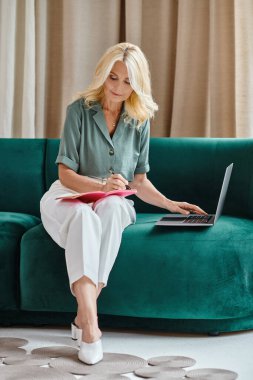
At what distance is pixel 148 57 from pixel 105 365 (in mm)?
1944

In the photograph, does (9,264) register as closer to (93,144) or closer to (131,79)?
(93,144)

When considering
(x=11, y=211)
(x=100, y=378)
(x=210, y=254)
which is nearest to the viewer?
(x=100, y=378)

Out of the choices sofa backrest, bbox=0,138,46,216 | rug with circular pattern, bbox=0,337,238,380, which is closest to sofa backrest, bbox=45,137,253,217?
sofa backrest, bbox=0,138,46,216

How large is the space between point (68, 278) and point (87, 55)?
1569mm

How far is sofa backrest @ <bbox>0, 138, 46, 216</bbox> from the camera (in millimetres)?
3467

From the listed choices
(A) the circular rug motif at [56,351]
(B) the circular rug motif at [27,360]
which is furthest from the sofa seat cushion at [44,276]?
(B) the circular rug motif at [27,360]

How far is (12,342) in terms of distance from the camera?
2709 mm

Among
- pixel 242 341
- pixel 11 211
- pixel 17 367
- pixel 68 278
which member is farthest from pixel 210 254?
pixel 11 211

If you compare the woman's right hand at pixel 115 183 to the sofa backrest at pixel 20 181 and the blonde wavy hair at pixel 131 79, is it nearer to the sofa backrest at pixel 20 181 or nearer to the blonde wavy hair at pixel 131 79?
the blonde wavy hair at pixel 131 79

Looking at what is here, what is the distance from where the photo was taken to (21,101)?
164 inches

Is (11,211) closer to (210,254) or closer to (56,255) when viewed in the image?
(56,255)

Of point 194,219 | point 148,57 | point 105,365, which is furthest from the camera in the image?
point 148,57

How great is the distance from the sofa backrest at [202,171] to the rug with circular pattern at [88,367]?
0.96 meters

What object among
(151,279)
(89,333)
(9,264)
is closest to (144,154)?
(151,279)
